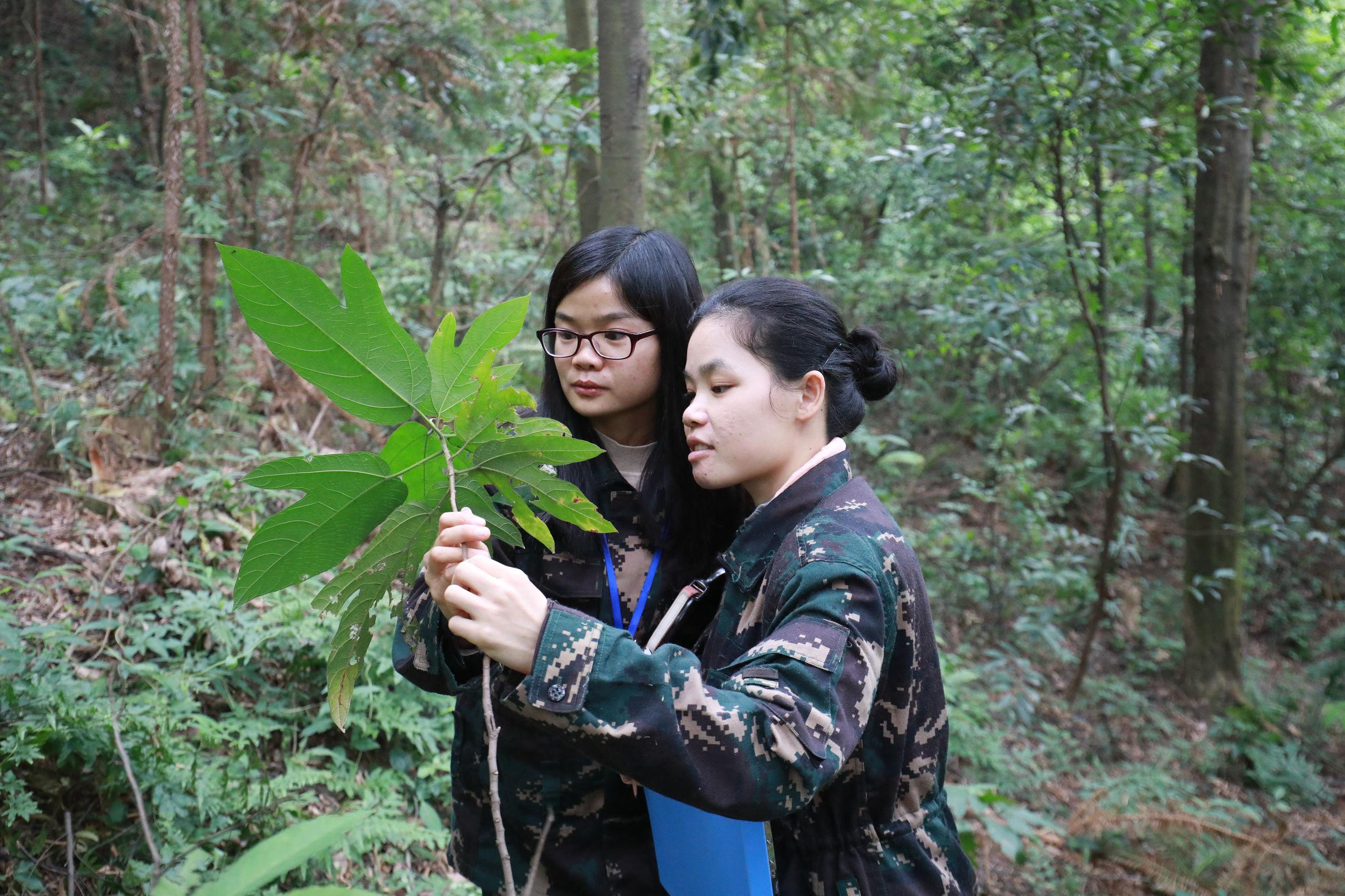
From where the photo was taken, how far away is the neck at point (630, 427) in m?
1.94

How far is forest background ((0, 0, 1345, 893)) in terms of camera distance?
3.32 metres

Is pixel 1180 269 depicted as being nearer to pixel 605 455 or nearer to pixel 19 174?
pixel 605 455

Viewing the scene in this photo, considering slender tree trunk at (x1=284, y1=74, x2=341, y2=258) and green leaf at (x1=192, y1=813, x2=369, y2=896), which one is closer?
green leaf at (x1=192, y1=813, x2=369, y2=896)

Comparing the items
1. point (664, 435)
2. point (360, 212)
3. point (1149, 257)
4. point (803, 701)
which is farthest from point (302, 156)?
point (1149, 257)

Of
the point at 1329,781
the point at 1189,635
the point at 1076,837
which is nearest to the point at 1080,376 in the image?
the point at 1189,635

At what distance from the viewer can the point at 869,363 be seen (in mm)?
1742

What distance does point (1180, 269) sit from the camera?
11172mm

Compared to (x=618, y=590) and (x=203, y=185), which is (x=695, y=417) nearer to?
(x=618, y=590)

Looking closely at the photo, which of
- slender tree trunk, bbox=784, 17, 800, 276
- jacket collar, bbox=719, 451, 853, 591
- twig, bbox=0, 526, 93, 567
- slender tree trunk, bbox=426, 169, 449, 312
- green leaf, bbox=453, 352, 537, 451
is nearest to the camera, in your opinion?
green leaf, bbox=453, 352, 537, 451

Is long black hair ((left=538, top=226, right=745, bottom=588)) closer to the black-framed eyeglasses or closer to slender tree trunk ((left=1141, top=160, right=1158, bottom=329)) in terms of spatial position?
→ the black-framed eyeglasses

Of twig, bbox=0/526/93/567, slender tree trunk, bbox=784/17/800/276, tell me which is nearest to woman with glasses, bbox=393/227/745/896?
twig, bbox=0/526/93/567

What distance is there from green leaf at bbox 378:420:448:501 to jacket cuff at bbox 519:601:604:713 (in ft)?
0.91

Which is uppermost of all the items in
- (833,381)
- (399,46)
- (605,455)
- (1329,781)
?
(399,46)

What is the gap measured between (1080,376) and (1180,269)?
16.9 ft
